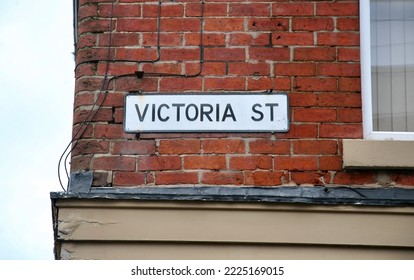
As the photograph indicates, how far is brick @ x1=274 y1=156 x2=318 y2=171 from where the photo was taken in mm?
5039

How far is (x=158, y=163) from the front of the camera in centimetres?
508

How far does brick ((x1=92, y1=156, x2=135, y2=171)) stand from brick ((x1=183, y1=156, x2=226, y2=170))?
327mm

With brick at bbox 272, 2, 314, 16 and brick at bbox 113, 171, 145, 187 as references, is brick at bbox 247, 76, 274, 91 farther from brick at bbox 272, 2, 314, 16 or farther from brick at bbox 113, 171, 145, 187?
brick at bbox 113, 171, 145, 187

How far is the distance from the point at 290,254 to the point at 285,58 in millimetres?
1208

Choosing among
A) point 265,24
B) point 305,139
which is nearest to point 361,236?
point 305,139

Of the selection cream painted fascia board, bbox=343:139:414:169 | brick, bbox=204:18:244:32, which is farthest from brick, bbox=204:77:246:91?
cream painted fascia board, bbox=343:139:414:169

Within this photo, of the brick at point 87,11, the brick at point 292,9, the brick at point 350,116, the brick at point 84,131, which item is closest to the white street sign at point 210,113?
the brick at point 84,131

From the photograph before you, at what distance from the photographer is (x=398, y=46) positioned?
5.33 metres

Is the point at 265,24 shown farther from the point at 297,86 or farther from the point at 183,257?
the point at 183,257

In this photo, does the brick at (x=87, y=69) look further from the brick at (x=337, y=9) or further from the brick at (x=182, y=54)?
the brick at (x=337, y=9)

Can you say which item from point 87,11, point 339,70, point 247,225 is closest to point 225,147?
point 247,225

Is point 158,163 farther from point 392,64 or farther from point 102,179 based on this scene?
point 392,64

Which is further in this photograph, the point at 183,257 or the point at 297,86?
the point at 297,86

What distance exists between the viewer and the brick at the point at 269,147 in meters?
5.07
